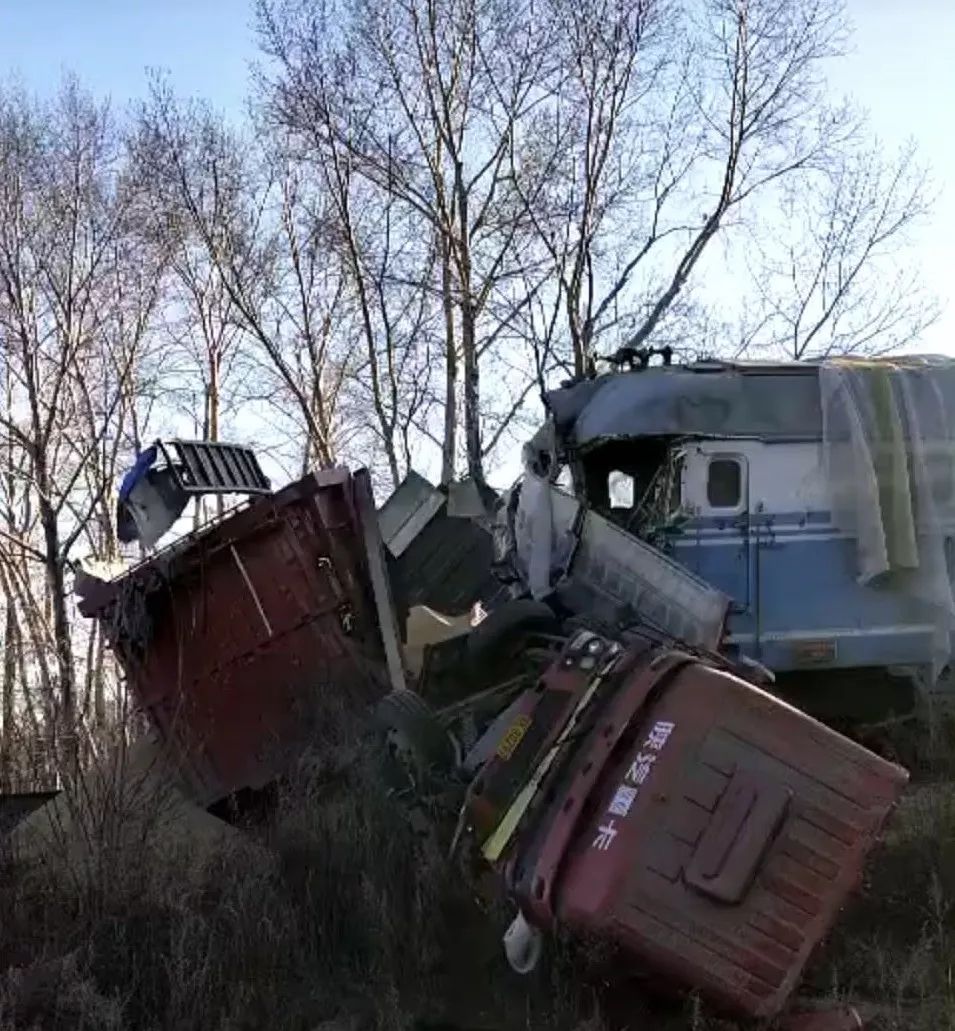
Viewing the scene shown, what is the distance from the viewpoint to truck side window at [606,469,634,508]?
1055 centimetres

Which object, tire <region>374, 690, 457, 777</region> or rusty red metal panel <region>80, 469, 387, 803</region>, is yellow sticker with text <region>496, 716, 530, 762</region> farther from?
rusty red metal panel <region>80, 469, 387, 803</region>

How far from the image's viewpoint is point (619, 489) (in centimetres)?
1064

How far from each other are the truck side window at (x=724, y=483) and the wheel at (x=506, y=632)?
2.63 meters

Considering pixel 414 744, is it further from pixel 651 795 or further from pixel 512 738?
pixel 651 795

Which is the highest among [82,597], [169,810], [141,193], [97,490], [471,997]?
[141,193]

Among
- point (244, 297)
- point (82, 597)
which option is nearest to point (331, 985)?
point (82, 597)

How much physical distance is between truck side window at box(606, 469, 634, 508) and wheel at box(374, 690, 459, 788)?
4.51 meters

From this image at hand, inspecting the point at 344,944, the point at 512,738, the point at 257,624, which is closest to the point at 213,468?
the point at 257,624

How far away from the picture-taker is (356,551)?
7.91 meters

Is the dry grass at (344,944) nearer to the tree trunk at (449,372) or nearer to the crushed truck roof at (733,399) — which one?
the crushed truck roof at (733,399)

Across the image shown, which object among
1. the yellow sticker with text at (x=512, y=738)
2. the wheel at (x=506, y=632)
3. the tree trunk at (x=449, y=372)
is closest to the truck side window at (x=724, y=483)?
the wheel at (x=506, y=632)

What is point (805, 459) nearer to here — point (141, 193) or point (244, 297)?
point (244, 297)

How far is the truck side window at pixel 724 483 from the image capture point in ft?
30.7

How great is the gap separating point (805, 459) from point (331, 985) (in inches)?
218
